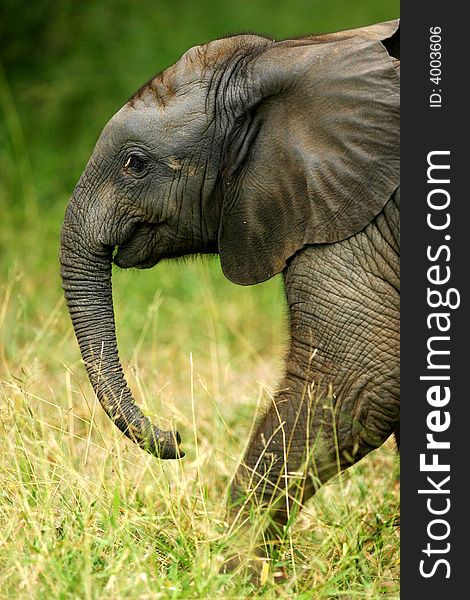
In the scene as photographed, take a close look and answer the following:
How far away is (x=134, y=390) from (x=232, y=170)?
2528 mm

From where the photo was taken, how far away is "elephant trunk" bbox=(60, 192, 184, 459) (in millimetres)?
5141

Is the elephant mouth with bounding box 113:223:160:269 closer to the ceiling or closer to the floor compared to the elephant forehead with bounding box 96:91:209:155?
closer to the floor

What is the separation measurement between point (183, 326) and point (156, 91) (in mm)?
3627

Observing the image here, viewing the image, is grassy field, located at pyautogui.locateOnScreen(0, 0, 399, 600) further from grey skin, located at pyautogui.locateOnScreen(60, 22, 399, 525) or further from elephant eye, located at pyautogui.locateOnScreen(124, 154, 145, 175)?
elephant eye, located at pyautogui.locateOnScreen(124, 154, 145, 175)

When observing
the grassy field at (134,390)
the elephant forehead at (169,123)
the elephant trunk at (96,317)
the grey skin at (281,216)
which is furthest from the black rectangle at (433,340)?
the elephant trunk at (96,317)

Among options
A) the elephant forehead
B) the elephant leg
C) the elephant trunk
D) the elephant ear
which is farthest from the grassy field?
the elephant forehead

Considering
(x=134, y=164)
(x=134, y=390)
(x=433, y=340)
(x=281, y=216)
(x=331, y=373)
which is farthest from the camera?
(x=134, y=390)

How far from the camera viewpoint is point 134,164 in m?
5.15

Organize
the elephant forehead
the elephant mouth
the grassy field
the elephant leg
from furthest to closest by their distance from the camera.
A: the elephant mouth < the elephant forehead < the elephant leg < the grassy field

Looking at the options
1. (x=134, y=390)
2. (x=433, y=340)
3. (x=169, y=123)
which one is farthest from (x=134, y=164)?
(x=134, y=390)

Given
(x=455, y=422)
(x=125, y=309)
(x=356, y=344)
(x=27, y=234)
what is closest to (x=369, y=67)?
(x=356, y=344)

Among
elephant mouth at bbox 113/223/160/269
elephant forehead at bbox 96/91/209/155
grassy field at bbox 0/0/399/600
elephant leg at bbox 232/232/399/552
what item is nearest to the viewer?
grassy field at bbox 0/0/399/600

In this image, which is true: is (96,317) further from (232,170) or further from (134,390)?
(134,390)

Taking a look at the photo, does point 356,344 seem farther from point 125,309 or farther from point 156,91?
point 125,309
